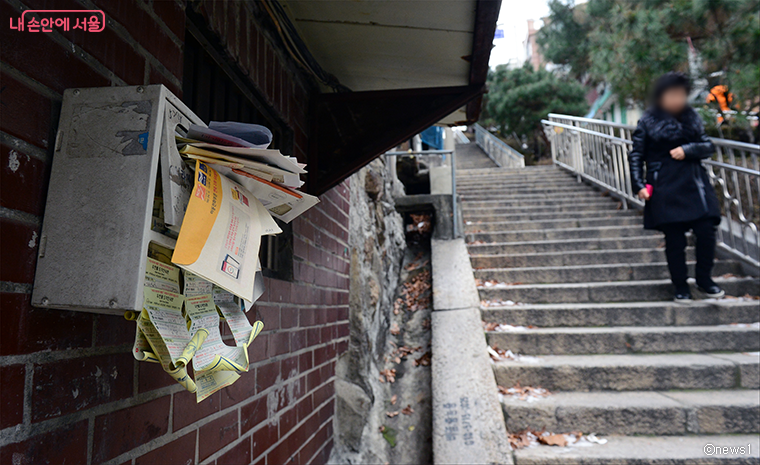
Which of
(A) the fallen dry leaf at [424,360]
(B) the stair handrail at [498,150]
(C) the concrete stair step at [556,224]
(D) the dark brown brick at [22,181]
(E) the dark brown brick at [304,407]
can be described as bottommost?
(E) the dark brown brick at [304,407]

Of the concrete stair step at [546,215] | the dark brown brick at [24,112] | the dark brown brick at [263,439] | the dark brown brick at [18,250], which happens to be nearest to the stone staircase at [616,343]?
the concrete stair step at [546,215]

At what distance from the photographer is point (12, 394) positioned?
0.73m

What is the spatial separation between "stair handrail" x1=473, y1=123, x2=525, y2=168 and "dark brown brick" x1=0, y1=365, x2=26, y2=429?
57.5 ft

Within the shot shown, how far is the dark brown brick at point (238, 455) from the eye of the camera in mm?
1480

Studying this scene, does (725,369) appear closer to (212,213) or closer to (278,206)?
(278,206)

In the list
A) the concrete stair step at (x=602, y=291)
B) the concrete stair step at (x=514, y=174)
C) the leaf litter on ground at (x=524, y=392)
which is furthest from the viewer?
the concrete stair step at (x=514, y=174)

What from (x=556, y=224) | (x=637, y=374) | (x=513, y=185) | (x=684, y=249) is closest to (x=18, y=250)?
(x=637, y=374)

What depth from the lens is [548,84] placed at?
19.7 metres

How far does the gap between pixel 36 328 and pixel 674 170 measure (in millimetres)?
4490

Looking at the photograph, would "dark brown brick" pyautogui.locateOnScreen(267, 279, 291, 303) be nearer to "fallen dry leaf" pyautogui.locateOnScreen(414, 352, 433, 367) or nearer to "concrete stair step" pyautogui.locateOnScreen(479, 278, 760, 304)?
"fallen dry leaf" pyautogui.locateOnScreen(414, 352, 433, 367)

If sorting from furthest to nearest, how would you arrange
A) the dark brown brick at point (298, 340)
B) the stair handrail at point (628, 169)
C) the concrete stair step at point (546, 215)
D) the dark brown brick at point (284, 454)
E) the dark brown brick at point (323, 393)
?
the concrete stair step at point (546, 215) → the stair handrail at point (628, 169) → the dark brown brick at point (323, 393) → the dark brown brick at point (298, 340) → the dark brown brick at point (284, 454)

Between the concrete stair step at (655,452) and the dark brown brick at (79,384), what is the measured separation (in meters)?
2.41

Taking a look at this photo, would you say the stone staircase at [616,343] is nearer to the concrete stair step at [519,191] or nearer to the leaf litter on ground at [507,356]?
the leaf litter on ground at [507,356]

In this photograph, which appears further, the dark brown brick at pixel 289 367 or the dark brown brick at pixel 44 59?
the dark brown brick at pixel 289 367
